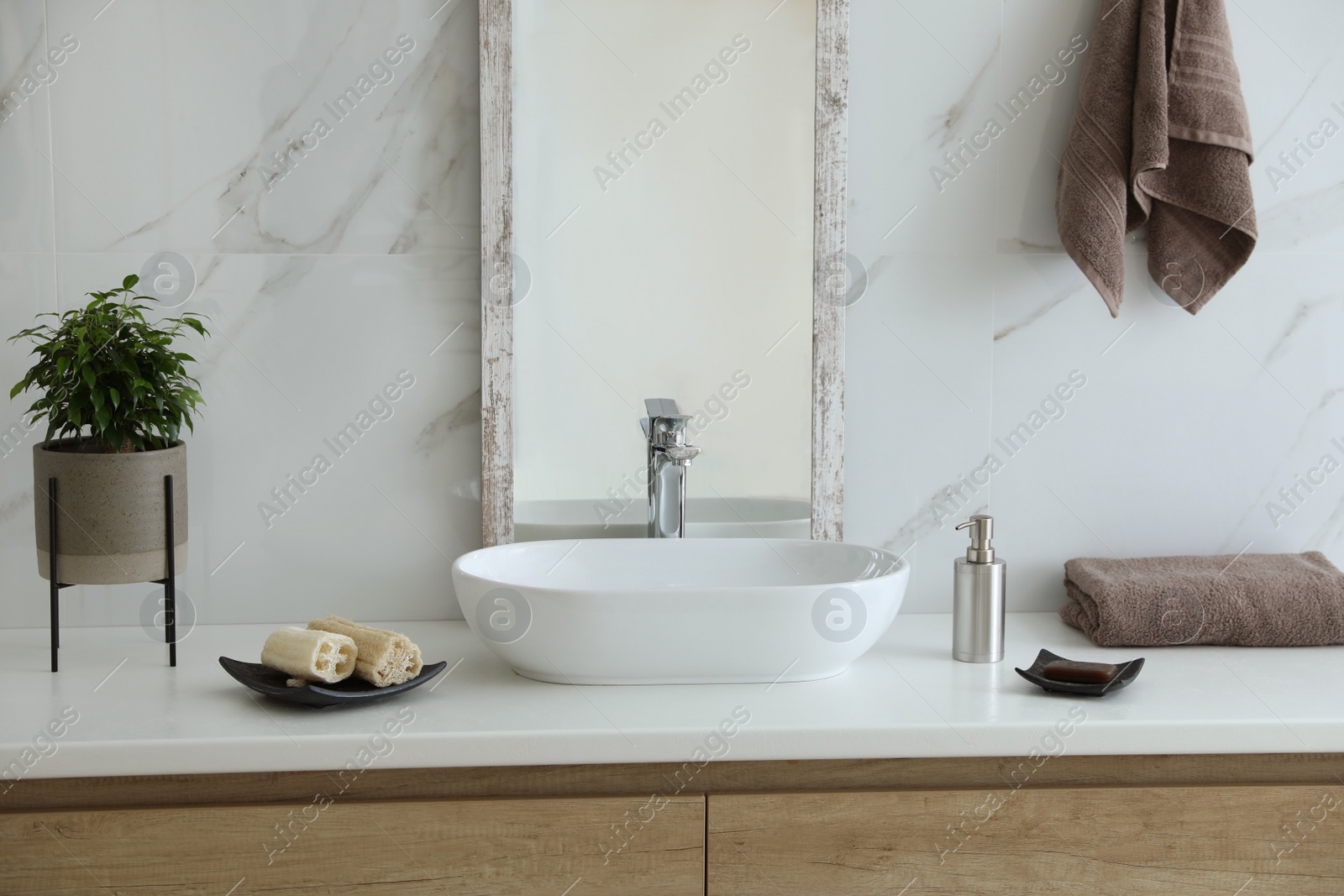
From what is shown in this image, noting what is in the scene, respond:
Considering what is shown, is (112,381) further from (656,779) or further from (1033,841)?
(1033,841)

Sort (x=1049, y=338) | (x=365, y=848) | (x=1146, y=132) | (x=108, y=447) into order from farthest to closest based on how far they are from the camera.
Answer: (x=1049, y=338) < (x=1146, y=132) < (x=108, y=447) < (x=365, y=848)

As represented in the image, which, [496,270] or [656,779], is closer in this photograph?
[656,779]

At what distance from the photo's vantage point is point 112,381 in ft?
3.69

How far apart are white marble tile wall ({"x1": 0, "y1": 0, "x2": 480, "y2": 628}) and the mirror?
7cm

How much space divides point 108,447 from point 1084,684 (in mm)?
1135

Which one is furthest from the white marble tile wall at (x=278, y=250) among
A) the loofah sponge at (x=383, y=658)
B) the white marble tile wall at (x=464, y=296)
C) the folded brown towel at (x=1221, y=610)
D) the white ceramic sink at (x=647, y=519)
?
the folded brown towel at (x=1221, y=610)

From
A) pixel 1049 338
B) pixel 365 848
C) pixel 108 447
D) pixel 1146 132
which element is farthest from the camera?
pixel 1049 338

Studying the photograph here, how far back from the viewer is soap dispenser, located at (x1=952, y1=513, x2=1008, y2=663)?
1.15 metres

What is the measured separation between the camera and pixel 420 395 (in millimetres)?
1329

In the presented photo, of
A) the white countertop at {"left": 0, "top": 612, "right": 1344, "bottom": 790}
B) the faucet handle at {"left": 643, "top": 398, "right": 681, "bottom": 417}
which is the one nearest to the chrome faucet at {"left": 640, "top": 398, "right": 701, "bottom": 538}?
the faucet handle at {"left": 643, "top": 398, "right": 681, "bottom": 417}

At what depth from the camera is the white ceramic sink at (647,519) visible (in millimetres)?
1326

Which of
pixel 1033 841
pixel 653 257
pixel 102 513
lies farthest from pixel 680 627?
pixel 102 513

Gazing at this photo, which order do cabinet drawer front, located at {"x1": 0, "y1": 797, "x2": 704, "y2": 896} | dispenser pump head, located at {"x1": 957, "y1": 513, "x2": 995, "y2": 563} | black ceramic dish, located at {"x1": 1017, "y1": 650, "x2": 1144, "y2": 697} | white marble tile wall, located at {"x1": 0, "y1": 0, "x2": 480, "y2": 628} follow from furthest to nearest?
white marble tile wall, located at {"x1": 0, "y1": 0, "x2": 480, "y2": 628} → dispenser pump head, located at {"x1": 957, "y1": 513, "x2": 995, "y2": 563} → black ceramic dish, located at {"x1": 1017, "y1": 650, "x2": 1144, "y2": 697} → cabinet drawer front, located at {"x1": 0, "y1": 797, "x2": 704, "y2": 896}

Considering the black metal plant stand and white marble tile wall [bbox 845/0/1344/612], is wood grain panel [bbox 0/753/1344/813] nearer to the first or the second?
the black metal plant stand
